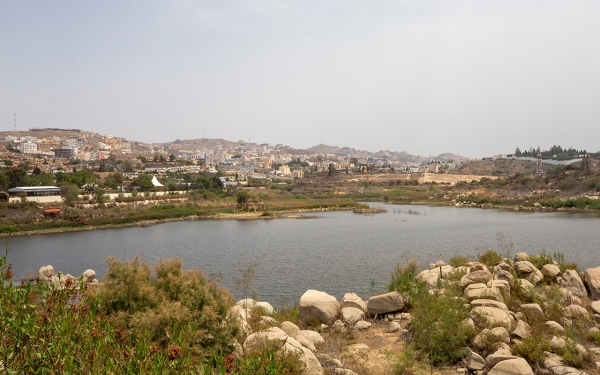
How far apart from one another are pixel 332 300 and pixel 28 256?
22.0 meters

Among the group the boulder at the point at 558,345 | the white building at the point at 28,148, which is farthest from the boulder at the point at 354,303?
the white building at the point at 28,148

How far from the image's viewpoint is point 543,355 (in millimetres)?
6762

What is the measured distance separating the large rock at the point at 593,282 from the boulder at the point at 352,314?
542cm

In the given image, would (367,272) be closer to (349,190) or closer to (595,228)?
(595,228)

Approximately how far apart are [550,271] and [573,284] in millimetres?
909

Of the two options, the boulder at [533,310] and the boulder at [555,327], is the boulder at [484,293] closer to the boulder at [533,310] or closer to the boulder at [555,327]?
the boulder at [533,310]

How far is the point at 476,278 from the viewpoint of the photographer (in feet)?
34.0

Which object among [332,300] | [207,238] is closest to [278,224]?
[207,238]

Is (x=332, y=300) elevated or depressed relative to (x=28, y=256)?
elevated

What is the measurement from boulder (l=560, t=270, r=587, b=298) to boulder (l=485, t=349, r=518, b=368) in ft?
15.3

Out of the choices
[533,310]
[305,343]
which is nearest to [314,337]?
[305,343]

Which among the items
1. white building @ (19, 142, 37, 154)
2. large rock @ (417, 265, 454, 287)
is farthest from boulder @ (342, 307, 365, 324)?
white building @ (19, 142, 37, 154)

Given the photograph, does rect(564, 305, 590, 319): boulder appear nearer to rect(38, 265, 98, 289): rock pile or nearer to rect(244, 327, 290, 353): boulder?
rect(244, 327, 290, 353): boulder

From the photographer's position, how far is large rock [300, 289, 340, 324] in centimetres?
988
